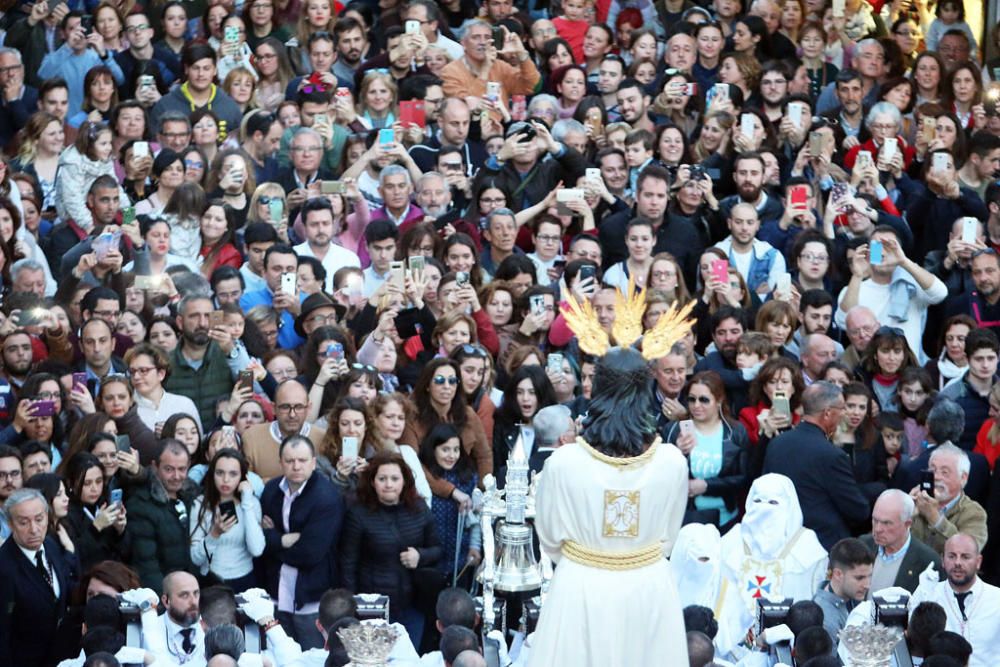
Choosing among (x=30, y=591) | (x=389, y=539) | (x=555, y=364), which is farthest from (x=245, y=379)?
(x=30, y=591)

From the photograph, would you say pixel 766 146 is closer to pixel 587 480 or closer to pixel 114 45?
pixel 114 45

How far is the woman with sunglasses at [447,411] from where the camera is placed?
14.0 meters

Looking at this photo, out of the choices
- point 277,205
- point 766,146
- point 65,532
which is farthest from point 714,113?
→ point 65,532

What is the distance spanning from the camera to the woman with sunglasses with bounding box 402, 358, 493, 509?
14031 mm

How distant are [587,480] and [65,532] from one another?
443cm

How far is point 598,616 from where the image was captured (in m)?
Result: 9.44

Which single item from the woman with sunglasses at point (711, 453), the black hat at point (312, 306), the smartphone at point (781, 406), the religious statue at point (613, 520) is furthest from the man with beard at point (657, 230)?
the religious statue at point (613, 520)

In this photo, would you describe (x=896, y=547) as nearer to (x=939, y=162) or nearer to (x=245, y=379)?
(x=245, y=379)

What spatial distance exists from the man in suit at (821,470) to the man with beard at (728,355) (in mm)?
999

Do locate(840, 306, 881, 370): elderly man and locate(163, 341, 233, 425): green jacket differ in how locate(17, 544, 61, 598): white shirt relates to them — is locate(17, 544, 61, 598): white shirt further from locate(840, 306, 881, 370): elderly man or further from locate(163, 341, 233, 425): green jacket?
locate(840, 306, 881, 370): elderly man

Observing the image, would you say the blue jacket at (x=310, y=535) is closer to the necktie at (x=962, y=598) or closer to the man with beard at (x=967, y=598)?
the man with beard at (x=967, y=598)

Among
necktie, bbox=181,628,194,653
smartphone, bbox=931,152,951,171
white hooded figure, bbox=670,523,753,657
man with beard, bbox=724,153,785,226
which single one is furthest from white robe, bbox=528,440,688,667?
smartphone, bbox=931,152,951,171

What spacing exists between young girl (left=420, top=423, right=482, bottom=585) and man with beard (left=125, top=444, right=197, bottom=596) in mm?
1464

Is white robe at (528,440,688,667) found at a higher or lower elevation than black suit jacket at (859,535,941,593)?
higher
